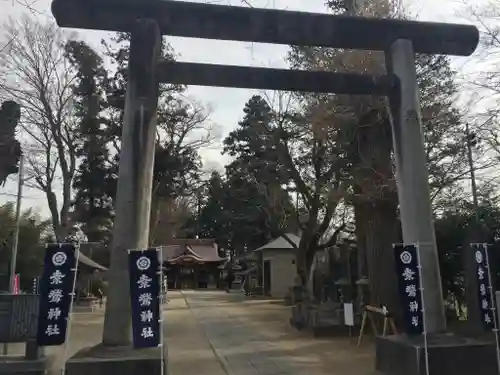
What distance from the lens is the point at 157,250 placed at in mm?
7277

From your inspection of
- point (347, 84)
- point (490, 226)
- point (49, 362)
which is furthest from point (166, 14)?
point (490, 226)

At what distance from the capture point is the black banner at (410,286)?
7.79 metres

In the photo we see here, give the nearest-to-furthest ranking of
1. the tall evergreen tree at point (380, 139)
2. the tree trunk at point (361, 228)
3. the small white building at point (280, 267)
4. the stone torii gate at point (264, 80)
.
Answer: the stone torii gate at point (264, 80) → the tall evergreen tree at point (380, 139) → the tree trunk at point (361, 228) → the small white building at point (280, 267)

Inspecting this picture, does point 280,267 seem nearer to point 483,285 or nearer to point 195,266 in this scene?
point 195,266

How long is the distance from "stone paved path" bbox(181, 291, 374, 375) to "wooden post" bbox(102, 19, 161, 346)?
106 inches

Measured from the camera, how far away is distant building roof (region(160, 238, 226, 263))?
4488cm

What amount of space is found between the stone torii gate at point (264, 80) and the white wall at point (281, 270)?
24.4m

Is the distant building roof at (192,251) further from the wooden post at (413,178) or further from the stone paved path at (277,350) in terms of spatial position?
the wooden post at (413,178)

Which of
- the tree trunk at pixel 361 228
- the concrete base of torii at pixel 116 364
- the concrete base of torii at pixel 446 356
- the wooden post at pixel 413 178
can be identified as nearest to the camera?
the concrete base of torii at pixel 116 364

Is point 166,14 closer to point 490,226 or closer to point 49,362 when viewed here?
point 49,362

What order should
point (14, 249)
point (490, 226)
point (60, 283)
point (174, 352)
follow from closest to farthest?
point (60, 283)
point (174, 352)
point (490, 226)
point (14, 249)

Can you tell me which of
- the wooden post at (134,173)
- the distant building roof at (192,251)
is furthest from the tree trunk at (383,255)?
the distant building roof at (192,251)

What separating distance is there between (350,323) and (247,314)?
26.7 ft

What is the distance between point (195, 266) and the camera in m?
46.5
